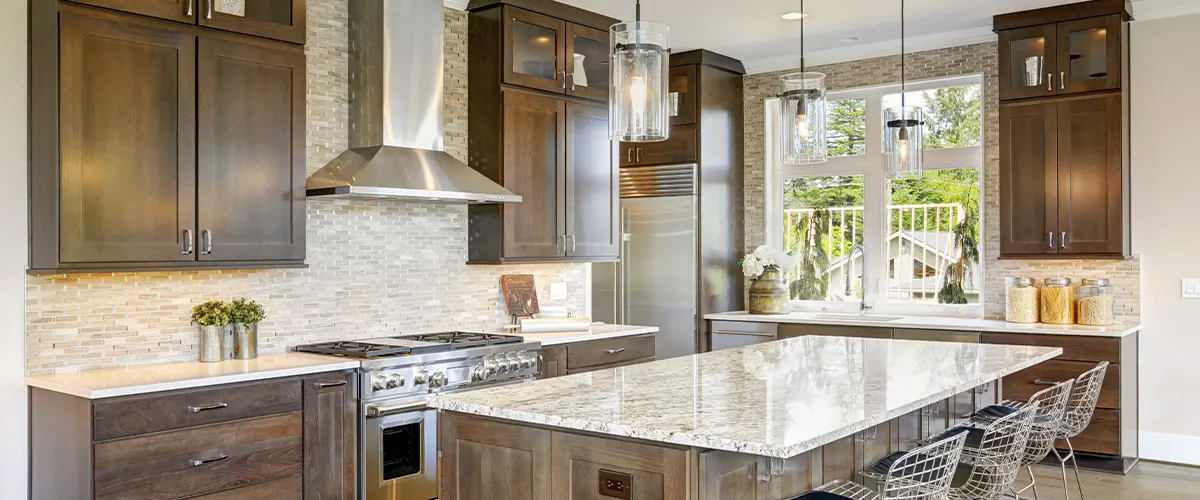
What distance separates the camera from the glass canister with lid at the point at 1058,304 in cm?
553

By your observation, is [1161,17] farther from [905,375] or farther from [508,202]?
[508,202]

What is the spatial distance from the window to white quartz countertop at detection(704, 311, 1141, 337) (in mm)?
344

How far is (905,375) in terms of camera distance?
3236 mm

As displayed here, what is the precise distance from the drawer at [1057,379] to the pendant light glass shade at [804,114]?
299 cm

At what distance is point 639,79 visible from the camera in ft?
8.41

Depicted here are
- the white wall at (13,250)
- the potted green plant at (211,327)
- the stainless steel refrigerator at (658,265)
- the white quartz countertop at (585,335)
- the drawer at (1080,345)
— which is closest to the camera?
the white wall at (13,250)

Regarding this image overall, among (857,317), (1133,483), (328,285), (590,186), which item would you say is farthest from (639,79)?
(857,317)

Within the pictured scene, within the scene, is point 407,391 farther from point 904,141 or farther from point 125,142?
point 904,141

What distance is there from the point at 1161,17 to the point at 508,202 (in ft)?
Result: 13.7

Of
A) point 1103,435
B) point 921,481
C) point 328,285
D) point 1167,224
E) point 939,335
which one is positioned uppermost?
point 1167,224

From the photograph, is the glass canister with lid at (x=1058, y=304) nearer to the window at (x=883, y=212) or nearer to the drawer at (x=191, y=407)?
the window at (x=883, y=212)

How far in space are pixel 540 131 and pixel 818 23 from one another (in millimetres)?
2073

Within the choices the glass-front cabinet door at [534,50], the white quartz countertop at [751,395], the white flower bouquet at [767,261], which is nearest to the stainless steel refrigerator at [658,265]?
the white flower bouquet at [767,261]

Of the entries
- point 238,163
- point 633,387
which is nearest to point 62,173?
point 238,163
